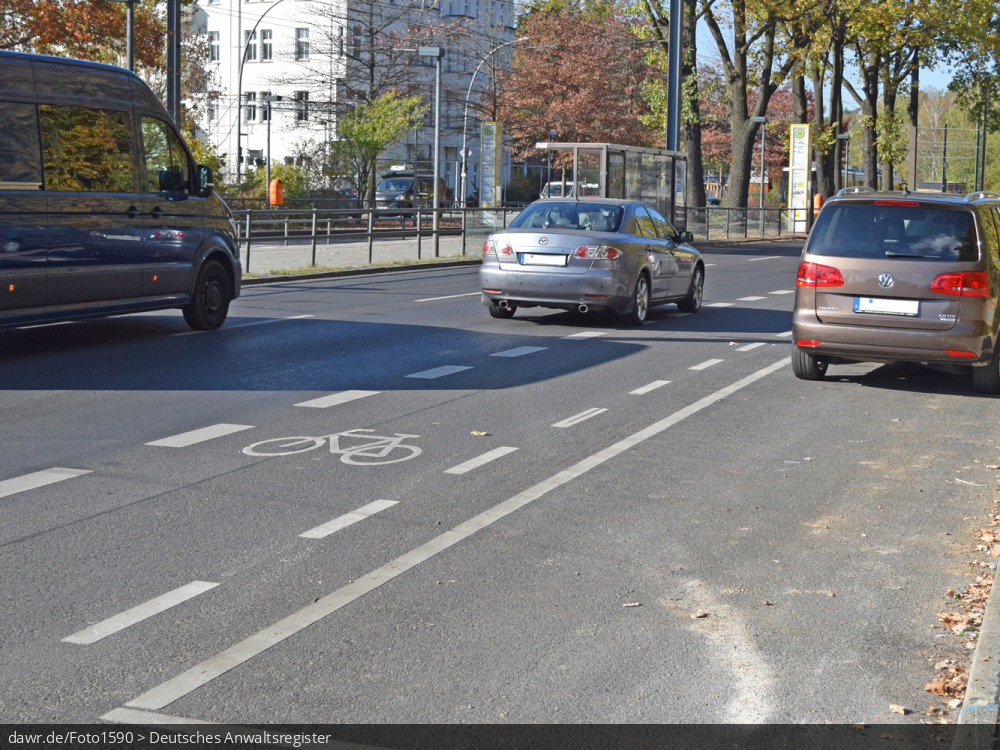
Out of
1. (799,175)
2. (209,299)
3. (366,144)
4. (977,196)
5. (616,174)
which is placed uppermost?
(366,144)

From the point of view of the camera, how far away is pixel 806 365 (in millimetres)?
11891

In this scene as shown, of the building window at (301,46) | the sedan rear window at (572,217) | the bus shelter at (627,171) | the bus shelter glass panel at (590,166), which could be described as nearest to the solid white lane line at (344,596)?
the sedan rear window at (572,217)

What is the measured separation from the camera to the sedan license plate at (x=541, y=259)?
15.4 metres

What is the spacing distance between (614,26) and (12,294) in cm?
Answer: 7031

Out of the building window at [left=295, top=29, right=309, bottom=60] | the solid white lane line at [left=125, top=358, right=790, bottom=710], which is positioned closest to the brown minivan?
the solid white lane line at [left=125, top=358, right=790, bottom=710]

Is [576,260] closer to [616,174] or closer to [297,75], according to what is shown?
[616,174]

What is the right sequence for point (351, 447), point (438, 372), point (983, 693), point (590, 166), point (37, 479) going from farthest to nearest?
point (590, 166), point (438, 372), point (351, 447), point (37, 479), point (983, 693)

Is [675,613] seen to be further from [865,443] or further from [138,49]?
[138,49]

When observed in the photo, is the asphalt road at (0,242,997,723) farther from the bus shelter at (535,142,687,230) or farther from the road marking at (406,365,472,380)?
the bus shelter at (535,142,687,230)

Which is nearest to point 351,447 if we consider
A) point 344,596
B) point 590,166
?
point 344,596

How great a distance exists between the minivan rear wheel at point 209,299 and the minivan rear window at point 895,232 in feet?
22.5

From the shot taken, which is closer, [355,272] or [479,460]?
[479,460]

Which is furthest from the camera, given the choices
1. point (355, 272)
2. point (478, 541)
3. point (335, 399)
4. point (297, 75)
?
point (297, 75)

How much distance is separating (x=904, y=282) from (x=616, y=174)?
75.4ft
